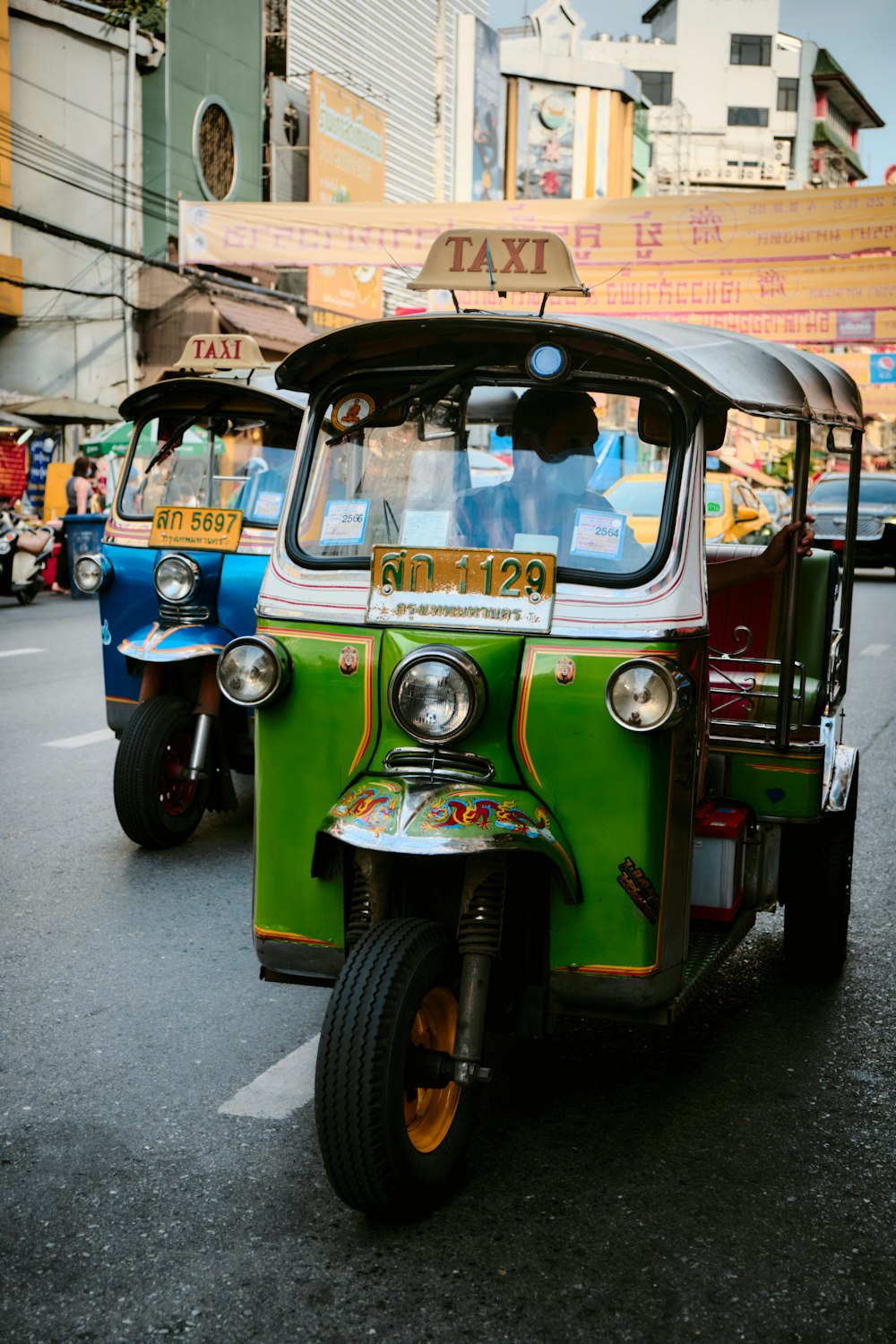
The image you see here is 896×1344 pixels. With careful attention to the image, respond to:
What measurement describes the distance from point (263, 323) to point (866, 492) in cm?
1374

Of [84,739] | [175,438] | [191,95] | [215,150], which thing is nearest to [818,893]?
[175,438]

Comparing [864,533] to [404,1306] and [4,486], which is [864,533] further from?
[404,1306]

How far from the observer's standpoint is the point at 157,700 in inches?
246

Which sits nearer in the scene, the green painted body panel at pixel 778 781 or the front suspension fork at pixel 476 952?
the front suspension fork at pixel 476 952

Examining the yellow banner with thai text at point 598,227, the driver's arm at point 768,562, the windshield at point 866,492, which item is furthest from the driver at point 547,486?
the windshield at point 866,492

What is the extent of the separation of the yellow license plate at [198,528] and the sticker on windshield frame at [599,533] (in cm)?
322

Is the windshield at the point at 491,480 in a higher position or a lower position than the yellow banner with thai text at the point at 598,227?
lower

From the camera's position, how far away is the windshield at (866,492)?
2234cm

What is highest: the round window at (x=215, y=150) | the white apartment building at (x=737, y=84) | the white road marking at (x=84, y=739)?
the white apartment building at (x=737, y=84)

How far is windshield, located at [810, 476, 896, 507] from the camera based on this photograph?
22.3 metres

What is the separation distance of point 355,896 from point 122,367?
2562 centimetres

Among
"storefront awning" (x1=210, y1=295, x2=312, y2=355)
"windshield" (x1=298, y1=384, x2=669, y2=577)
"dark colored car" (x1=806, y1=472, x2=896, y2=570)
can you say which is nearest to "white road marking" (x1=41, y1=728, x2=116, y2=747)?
"windshield" (x1=298, y1=384, x2=669, y2=577)

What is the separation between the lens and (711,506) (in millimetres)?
14219

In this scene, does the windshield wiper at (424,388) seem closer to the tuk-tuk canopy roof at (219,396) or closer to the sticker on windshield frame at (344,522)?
the sticker on windshield frame at (344,522)
